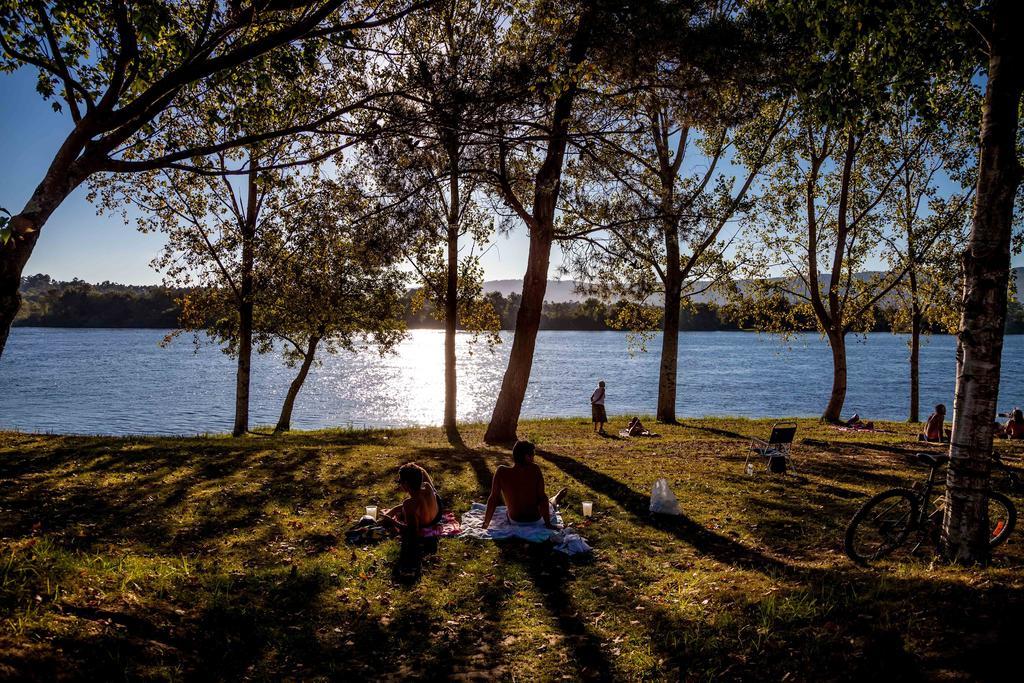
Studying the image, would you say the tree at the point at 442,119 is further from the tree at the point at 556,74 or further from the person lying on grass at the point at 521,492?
the person lying on grass at the point at 521,492

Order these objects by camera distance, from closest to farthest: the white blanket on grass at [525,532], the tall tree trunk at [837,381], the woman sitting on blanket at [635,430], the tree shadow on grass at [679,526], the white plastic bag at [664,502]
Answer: the tree shadow on grass at [679,526], the white blanket on grass at [525,532], the white plastic bag at [664,502], the woman sitting on blanket at [635,430], the tall tree trunk at [837,381]

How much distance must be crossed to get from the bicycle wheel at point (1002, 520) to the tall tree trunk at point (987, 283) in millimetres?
760

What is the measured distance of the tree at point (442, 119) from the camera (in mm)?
9672

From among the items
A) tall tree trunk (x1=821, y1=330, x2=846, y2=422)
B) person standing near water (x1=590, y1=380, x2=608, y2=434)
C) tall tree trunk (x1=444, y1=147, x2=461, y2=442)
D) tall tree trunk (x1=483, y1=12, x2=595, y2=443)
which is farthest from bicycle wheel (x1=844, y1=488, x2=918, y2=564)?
tall tree trunk (x1=821, y1=330, x2=846, y2=422)

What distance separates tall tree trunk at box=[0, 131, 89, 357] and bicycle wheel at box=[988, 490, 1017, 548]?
10957 millimetres

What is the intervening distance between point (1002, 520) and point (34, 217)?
11.8 metres

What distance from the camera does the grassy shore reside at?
5.05 metres

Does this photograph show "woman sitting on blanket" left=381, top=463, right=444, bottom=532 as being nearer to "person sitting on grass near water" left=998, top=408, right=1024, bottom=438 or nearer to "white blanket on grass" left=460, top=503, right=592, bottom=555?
"white blanket on grass" left=460, top=503, right=592, bottom=555

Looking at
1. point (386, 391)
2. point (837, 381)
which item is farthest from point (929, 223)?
point (386, 391)

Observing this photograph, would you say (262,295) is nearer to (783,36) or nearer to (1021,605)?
(783,36)

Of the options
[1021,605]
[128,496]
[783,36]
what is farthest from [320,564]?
[783,36]

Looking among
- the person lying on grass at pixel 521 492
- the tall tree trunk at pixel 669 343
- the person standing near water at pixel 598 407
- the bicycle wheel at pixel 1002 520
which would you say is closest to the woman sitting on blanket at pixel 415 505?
the person lying on grass at pixel 521 492

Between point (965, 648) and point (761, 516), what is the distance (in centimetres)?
549

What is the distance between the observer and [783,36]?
1367 centimetres
